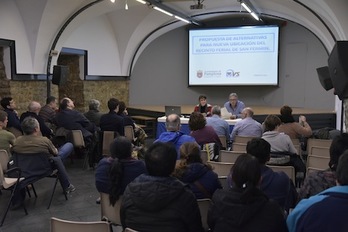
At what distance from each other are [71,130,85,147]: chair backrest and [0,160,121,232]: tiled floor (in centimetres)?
68

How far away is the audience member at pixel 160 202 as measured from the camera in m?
2.19

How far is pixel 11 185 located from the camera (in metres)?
4.02

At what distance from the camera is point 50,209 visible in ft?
14.6

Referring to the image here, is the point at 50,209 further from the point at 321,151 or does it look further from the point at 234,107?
the point at 234,107

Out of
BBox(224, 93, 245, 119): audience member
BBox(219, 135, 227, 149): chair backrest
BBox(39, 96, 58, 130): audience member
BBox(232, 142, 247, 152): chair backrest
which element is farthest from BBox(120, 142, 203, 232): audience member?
BBox(224, 93, 245, 119): audience member

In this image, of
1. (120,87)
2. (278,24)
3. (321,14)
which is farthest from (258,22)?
(120,87)

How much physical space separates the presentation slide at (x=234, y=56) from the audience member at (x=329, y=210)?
10329 mm

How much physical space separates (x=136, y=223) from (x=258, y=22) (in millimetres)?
10922

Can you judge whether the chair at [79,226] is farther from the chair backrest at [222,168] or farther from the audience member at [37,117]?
the audience member at [37,117]

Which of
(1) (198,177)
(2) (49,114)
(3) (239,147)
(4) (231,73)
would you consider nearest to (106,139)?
(2) (49,114)

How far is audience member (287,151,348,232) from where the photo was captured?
1.72 metres

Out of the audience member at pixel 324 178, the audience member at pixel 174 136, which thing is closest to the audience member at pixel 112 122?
the audience member at pixel 174 136

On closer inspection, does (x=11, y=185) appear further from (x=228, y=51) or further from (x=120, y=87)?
(x=228, y=51)

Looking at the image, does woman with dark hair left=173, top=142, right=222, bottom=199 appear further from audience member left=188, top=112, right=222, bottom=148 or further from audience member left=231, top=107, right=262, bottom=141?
audience member left=231, top=107, right=262, bottom=141
